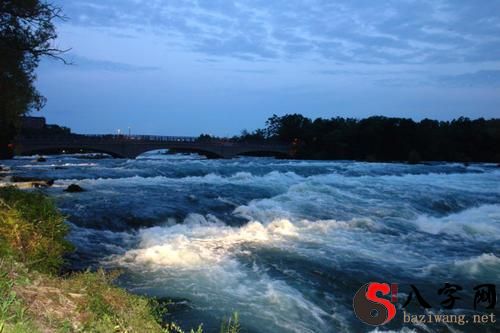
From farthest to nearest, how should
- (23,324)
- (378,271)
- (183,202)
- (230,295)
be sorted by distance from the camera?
(183,202) → (378,271) → (230,295) → (23,324)

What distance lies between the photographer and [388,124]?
356 ft

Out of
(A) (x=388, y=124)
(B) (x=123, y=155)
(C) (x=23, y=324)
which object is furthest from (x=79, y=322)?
(A) (x=388, y=124)

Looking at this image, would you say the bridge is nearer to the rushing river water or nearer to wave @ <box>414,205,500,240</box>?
the rushing river water

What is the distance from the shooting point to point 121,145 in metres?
85.6

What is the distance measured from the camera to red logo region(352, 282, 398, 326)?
26.9ft

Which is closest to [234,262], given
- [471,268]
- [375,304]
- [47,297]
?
[375,304]

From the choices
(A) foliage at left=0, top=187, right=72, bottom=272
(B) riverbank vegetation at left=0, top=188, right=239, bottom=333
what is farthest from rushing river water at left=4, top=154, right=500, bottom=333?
(A) foliage at left=0, top=187, right=72, bottom=272

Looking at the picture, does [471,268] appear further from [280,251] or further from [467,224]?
[467,224]

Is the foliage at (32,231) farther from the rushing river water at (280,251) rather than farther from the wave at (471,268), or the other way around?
the wave at (471,268)

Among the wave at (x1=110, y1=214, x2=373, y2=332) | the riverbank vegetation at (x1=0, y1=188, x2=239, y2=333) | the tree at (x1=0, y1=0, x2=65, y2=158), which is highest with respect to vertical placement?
the tree at (x1=0, y1=0, x2=65, y2=158)

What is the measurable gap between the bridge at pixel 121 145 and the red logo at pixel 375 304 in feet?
257

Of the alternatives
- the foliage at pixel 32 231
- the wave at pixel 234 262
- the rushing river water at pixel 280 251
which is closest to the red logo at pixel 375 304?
the rushing river water at pixel 280 251

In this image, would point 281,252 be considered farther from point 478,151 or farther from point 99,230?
point 478,151

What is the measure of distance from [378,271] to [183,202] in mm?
12805
